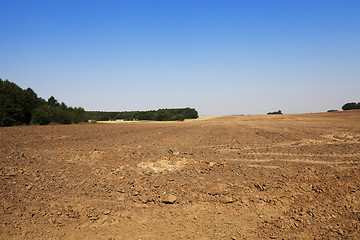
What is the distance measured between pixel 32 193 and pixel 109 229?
2598 millimetres

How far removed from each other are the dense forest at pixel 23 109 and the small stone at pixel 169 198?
25383mm

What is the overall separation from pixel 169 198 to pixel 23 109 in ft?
93.3

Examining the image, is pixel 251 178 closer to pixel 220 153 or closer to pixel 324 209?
pixel 324 209

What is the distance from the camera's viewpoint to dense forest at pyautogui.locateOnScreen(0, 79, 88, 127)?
22.2 meters

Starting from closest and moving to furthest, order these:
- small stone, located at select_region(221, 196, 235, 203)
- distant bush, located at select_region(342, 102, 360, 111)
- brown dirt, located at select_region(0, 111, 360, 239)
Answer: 1. brown dirt, located at select_region(0, 111, 360, 239)
2. small stone, located at select_region(221, 196, 235, 203)
3. distant bush, located at select_region(342, 102, 360, 111)

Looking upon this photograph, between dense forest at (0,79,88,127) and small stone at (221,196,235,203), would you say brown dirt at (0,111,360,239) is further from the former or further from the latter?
dense forest at (0,79,88,127)

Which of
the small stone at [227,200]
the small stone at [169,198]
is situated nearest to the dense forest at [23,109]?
the small stone at [169,198]

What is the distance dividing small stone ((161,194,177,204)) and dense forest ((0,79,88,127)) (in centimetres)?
2538

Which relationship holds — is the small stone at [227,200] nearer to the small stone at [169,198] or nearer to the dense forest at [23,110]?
the small stone at [169,198]

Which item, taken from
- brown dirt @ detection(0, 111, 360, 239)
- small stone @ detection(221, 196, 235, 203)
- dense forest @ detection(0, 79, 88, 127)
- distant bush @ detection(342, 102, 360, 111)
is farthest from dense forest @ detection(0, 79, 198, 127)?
distant bush @ detection(342, 102, 360, 111)

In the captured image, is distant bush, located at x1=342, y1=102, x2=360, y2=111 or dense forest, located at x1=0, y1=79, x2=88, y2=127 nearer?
dense forest, located at x1=0, y1=79, x2=88, y2=127

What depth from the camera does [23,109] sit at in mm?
24750

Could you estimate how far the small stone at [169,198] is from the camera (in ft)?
15.3

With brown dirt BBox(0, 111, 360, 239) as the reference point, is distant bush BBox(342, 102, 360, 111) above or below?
above
